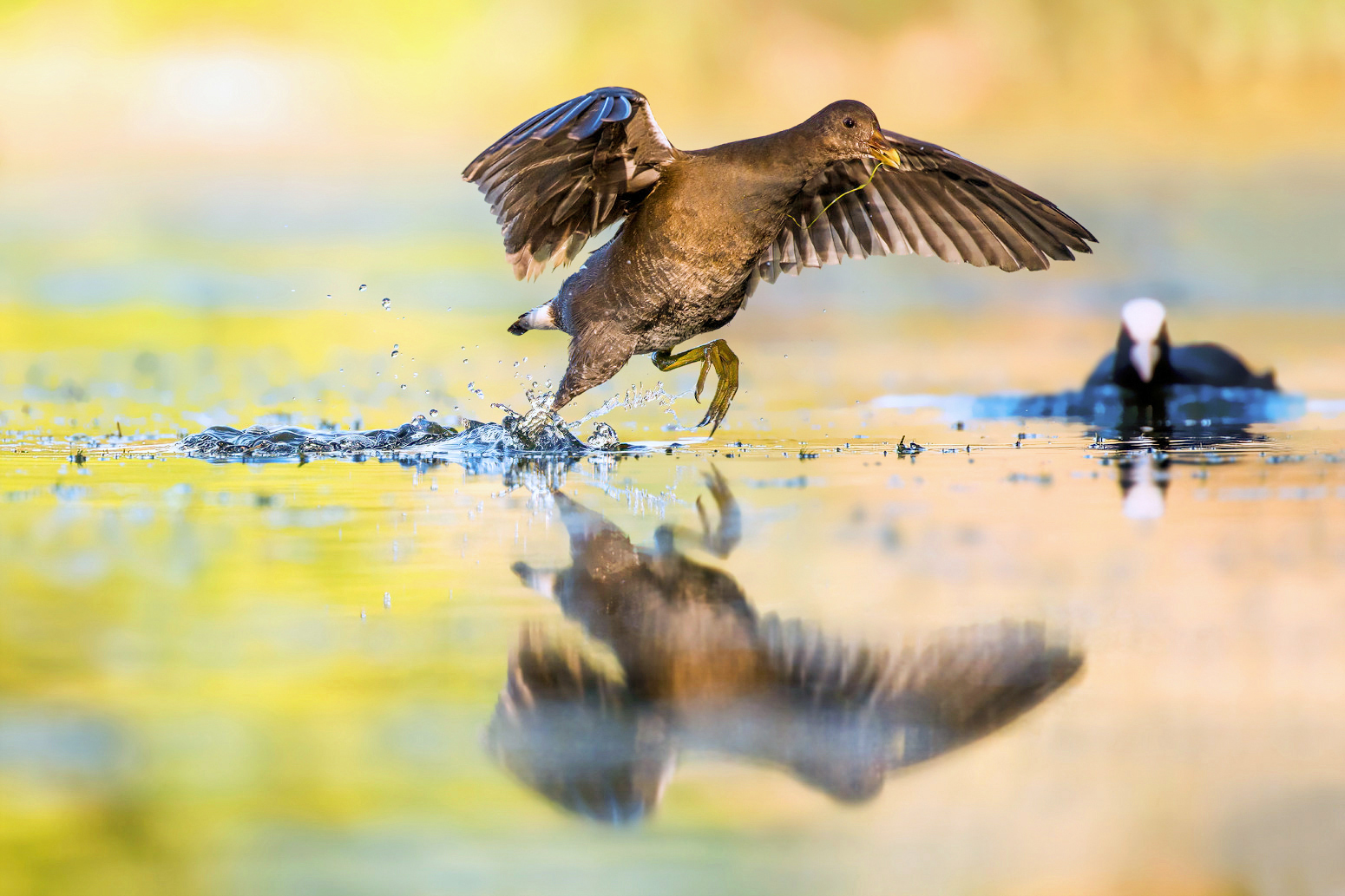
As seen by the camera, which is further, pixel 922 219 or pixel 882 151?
pixel 922 219

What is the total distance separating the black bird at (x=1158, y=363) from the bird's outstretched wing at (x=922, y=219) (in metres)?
3.30

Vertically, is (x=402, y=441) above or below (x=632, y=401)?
below

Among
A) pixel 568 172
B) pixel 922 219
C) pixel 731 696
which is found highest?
pixel 922 219

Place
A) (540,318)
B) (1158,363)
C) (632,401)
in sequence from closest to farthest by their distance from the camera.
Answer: (540,318)
(632,401)
(1158,363)

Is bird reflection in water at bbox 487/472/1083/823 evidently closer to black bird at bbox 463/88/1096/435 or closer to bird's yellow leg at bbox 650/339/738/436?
black bird at bbox 463/88/1096/435

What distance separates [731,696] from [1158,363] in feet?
25.9

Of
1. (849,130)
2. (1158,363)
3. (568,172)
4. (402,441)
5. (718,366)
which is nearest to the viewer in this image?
(568,172)

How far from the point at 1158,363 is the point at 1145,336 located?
0.84 ft

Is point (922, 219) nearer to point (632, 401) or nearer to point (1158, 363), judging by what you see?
point (632, 401)

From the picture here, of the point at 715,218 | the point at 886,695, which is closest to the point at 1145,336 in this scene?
the point at 715,218

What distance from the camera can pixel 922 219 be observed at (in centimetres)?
621

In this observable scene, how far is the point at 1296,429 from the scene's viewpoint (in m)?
6.87

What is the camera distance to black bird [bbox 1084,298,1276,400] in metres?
8.92

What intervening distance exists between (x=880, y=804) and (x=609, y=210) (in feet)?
13.9
